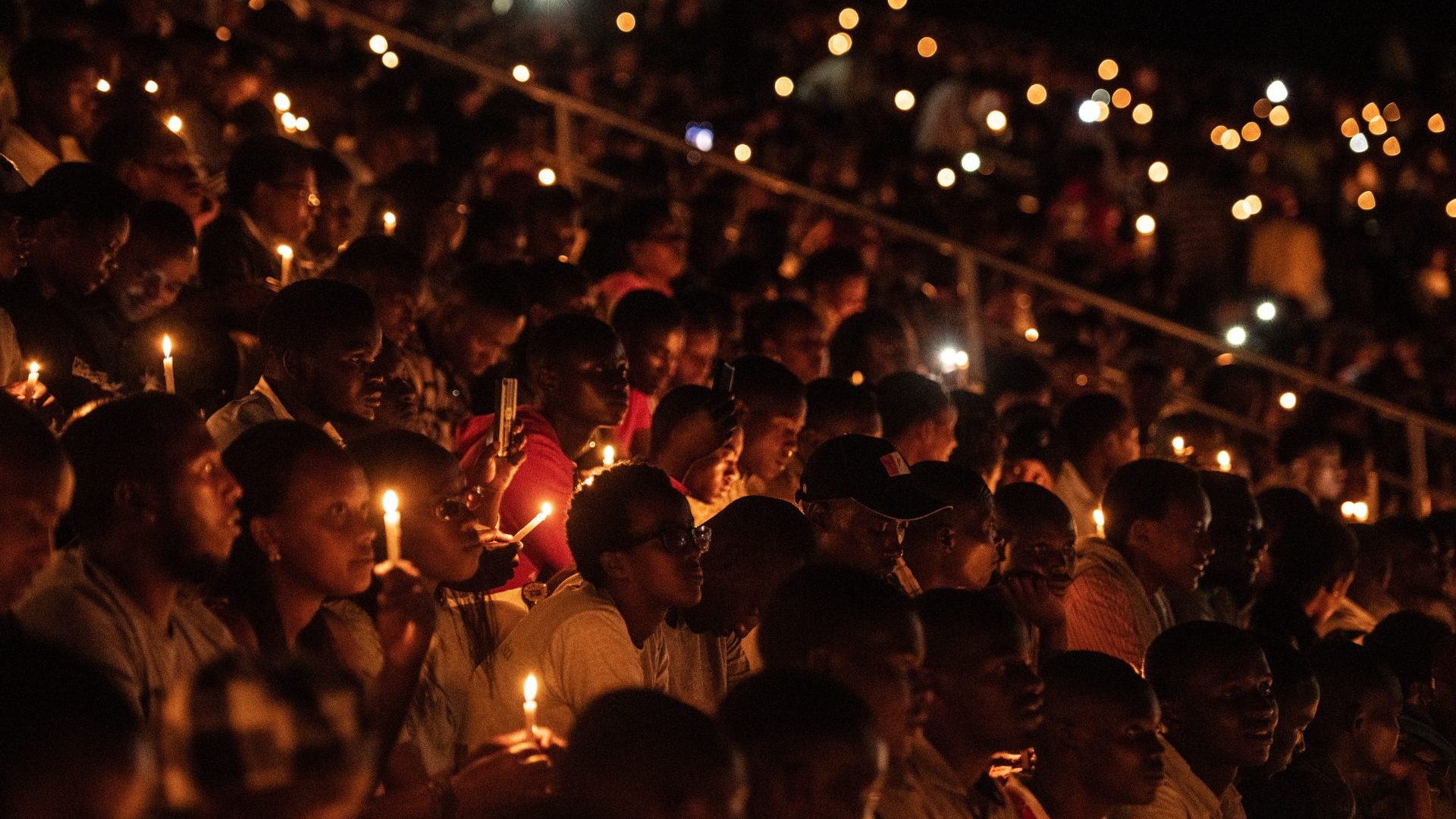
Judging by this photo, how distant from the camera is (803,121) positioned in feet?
50.2

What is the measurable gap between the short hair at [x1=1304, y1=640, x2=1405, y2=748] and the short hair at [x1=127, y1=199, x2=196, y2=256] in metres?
3.99

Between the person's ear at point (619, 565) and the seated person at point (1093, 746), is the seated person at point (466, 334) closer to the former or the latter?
the person's ear at point (619, 565)

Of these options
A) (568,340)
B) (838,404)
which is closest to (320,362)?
(568,340)

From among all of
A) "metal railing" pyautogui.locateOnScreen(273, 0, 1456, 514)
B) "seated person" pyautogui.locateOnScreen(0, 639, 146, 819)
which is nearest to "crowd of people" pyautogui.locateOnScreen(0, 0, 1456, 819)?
"seated person" pyautogui.locateOnScreen(0, 639, 146, 819)

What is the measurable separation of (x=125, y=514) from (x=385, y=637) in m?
0.56

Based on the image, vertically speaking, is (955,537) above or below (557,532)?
above

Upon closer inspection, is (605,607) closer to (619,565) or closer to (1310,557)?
(619,565)

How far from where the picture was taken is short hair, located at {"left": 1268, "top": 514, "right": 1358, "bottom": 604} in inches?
273

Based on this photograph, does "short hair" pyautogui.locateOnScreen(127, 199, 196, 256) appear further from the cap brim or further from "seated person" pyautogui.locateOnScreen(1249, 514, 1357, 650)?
"seated person" pyautogui.locateOnScreen(1249, 514, 1357, 650)

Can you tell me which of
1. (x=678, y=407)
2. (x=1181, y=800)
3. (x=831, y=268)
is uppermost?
(x=831, y=268)

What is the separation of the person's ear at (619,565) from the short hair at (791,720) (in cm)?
112

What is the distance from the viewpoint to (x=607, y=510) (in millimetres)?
4430

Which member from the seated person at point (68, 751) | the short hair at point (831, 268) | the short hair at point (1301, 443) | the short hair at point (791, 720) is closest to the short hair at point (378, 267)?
the short hair at point (791, 720)

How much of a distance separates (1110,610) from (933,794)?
1.88 meters
